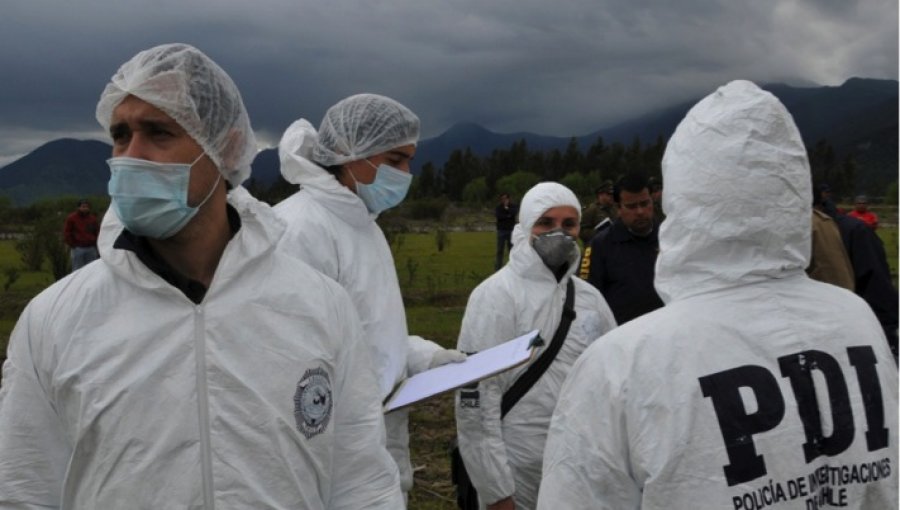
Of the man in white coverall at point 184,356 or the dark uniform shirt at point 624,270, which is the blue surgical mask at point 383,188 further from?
the dark uniform shirt at point 624,270

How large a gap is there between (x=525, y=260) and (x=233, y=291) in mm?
2510

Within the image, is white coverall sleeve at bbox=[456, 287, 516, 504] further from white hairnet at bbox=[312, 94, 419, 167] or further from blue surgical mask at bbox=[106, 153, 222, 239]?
blue surgical mask at bbox=[106, 153, 222, 239]

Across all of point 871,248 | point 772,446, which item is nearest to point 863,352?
point 772,446

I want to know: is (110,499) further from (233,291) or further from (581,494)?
(581,494)

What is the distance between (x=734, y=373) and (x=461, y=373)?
4.15 feet

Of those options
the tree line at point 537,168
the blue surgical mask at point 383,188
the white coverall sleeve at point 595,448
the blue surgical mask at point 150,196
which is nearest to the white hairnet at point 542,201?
the blue surgical mask at point 383,188

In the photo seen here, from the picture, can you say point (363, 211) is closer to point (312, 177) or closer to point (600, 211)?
point (312, 177)

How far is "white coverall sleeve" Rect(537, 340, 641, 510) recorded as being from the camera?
2.07m

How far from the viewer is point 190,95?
225 cm

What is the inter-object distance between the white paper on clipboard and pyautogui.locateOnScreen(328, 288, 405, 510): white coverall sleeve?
2.23 ft

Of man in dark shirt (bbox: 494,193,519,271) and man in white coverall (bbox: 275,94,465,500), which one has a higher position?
man in white coverall (bbox: 275,94,465,500)

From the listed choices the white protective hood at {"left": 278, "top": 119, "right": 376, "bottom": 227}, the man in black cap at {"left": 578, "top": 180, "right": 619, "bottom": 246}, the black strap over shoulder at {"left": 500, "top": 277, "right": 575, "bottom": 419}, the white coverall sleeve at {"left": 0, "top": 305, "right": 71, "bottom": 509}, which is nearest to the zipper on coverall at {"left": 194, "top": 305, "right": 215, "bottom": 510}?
the white coverall sleeve at {"left": 0, "top": 305, "right": 71, "bottom": 509}

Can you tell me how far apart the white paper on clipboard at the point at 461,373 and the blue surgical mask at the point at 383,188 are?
0.75 metres

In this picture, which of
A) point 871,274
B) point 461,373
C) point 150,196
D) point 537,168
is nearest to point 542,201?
point 461,373
